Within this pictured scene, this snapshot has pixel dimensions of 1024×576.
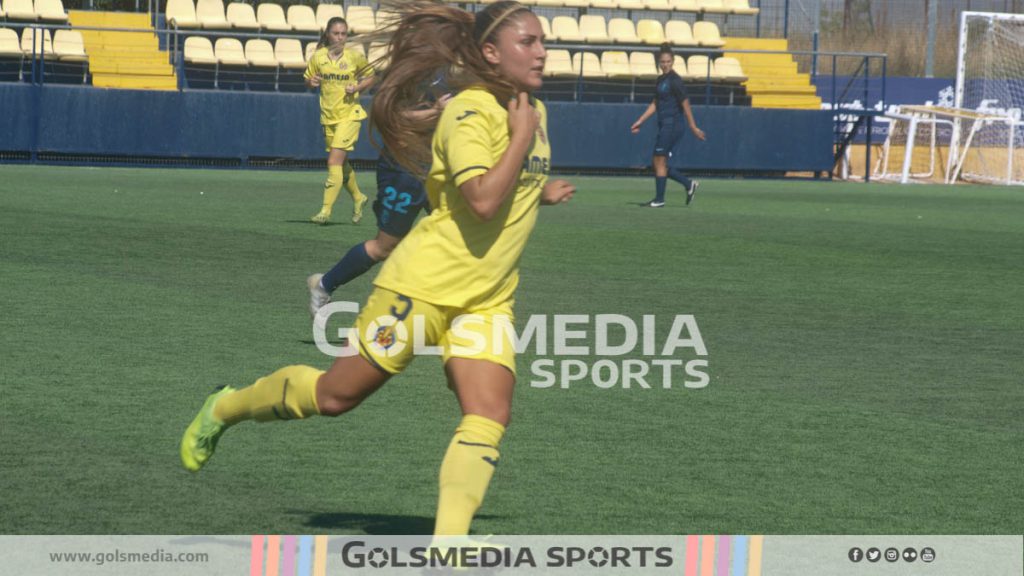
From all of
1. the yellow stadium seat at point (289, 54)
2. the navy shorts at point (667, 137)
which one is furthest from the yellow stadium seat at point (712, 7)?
the navy shorts at point (667, 137)

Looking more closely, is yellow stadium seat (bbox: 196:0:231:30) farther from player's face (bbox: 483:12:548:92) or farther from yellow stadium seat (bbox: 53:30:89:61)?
player's face (bbox: 483:12:548:92)

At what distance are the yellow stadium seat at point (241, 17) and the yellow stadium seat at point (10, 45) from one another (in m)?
4.59

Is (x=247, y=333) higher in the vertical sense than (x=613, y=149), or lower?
higher

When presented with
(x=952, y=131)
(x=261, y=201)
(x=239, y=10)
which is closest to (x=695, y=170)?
(x=952, y=131)

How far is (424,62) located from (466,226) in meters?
0.58

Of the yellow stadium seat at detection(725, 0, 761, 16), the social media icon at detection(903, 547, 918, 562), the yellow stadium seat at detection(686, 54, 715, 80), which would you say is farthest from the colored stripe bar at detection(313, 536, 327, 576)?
the yellow stadium seat at detection(725, 0, 761, 16)

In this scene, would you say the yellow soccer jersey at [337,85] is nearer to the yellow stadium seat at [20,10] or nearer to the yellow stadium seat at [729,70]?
the yellow stadium seat at [20,10]

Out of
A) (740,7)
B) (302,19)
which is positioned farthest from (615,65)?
(302,19)

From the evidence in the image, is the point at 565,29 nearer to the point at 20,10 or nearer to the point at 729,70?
the point at 729,70

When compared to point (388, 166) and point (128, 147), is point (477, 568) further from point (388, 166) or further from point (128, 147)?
point (128, 147)

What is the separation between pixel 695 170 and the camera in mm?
32125

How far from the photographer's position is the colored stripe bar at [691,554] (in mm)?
4258

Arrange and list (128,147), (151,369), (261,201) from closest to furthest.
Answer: (151,369) → (261,201) → (128,147)

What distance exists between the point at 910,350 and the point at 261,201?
500 inches
